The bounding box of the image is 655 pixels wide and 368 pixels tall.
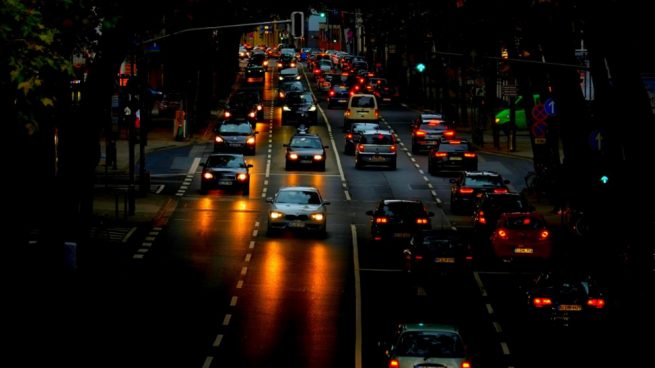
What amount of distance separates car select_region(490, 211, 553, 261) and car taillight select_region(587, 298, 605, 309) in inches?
428

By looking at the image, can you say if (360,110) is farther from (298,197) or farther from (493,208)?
(298,197)

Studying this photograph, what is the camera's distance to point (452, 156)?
66438 mm

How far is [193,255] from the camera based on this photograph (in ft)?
145

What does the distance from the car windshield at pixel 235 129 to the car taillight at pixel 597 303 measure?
140 feet

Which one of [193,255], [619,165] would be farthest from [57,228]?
[619,165]

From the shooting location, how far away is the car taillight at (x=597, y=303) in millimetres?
31828

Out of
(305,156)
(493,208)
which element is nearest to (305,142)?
(305,156)

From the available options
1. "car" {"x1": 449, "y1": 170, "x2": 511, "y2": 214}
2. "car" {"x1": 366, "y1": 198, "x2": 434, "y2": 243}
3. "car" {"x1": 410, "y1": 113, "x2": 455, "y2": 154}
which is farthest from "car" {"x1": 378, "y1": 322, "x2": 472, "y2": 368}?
"car" {"x1": 410, "y1": 113, "x2": 455, "y2": 154}

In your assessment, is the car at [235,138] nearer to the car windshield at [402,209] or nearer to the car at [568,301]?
the car windshield at [402,209]

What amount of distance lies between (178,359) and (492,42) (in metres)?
49.3

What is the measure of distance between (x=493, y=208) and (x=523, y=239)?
238 inches

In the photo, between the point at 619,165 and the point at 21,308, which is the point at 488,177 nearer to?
the point at 619,165

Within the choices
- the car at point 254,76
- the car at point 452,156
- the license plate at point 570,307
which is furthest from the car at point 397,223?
the car at point 254,76

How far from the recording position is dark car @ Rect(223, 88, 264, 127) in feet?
293
